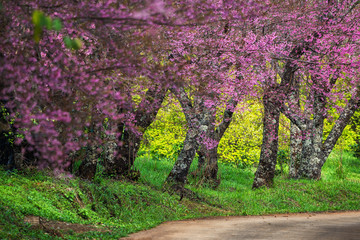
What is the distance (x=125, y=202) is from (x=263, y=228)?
14.9 feet

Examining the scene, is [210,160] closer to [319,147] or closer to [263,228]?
[319,147]

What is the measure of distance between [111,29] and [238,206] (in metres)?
11.9

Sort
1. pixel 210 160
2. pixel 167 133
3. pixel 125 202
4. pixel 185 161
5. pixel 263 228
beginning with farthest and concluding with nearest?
pixel 167 133 → pixel 210 160 → pixel 185 161 → pixel 125 202 → pixel 263 228

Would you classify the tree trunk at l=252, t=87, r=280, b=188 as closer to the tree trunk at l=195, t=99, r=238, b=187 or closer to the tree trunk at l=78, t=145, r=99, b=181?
the tree trunk at l=195, t=99, r=238, b=187

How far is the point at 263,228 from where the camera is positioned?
1159 cm

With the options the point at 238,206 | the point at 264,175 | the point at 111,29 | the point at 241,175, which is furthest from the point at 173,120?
the point at 111,29

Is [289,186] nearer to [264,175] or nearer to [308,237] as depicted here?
[264,175]

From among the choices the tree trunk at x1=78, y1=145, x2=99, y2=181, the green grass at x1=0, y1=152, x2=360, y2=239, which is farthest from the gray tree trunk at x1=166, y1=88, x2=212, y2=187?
the tree trunk at x1=78, y1=145, x2=99, y2=181

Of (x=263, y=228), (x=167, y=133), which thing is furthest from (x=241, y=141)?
(x=263, y=228)

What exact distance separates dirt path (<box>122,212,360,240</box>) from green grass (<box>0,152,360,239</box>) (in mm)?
778

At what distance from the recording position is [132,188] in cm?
1534

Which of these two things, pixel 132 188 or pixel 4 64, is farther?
pixel 132 188

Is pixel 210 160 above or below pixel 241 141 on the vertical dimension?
below

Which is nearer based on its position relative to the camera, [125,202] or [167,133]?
[125,202]
